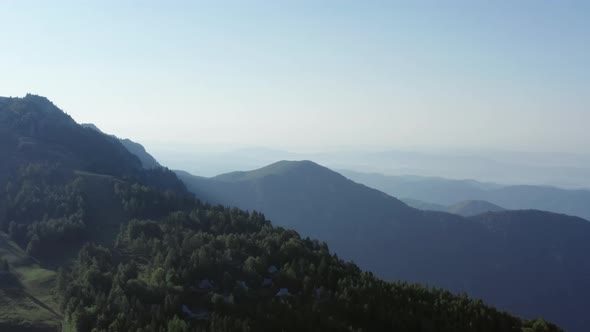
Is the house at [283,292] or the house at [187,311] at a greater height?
the house at [283,292]

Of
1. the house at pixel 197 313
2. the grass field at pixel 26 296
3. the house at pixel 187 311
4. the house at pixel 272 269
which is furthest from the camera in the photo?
the house at pixel 272 269

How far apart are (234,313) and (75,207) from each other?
123412mm

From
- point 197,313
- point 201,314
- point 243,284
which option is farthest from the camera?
point 243,284

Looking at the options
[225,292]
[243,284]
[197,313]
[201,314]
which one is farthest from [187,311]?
[243,284]

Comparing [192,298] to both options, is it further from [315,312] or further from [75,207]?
[75,207]

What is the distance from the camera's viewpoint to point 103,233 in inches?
7003

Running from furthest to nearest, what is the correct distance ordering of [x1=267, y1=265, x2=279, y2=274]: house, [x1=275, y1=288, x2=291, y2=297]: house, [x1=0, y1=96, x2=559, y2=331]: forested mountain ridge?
[x1=267, y1=265, x2=279, y2=274]: house
[x1=275, y1=288, x2=291, y2=297]: house
[x1=0, y1=96, x2=559, y2=331]: forested mountain ridge

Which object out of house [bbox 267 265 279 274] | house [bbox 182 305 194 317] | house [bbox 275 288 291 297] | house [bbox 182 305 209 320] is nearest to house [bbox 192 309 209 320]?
house [bbox 182 305 209 320]

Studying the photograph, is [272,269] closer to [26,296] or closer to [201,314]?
[201,314]

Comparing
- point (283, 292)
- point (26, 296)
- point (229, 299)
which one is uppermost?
point (283, 292)

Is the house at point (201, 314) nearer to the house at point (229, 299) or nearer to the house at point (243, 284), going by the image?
the house at point (229, 299)

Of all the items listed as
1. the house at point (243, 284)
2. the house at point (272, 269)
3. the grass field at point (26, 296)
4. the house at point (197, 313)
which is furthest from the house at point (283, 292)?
the grass field at point (26, 296)

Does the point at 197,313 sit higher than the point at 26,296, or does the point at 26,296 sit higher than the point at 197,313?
the point at 197,313

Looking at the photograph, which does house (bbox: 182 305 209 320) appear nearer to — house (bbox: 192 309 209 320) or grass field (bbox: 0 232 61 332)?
house (bbox: 192 309 209 320)
